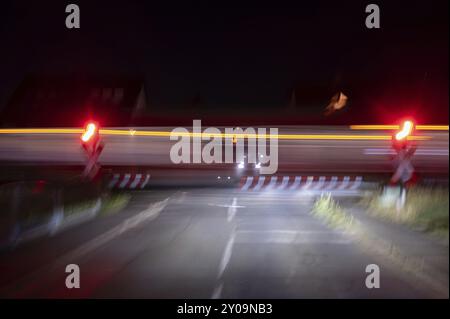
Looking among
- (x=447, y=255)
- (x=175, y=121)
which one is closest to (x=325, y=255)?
(x=447, y=255)

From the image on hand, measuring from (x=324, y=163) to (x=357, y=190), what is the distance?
4630 mm

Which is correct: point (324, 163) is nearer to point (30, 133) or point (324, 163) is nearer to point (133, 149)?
point (133, 149)

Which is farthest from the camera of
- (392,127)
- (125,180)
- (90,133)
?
(392,127)

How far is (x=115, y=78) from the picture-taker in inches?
1432

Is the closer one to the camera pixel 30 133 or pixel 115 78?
pixel 30 133

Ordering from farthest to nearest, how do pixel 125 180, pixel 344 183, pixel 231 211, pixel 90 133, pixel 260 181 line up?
pixel 260 181 < pixel 125 180 < pixel 344 183 < pixel 90 133 < pixel 231 211

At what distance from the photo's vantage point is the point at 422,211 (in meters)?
9.65

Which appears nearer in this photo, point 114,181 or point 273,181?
point 114,181

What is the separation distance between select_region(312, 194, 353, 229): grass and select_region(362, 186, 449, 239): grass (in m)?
0.71

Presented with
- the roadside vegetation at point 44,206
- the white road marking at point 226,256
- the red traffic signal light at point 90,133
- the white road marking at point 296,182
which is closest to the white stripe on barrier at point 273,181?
the white road marking at point 296,182

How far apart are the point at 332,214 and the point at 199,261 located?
14.3 ft

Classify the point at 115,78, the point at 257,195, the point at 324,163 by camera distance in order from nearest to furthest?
the point at 257,195, the point at 324,163, the point at 115,78

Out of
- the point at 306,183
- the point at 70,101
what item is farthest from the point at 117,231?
the point at 70,101

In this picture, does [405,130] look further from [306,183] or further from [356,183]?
[306,183]
